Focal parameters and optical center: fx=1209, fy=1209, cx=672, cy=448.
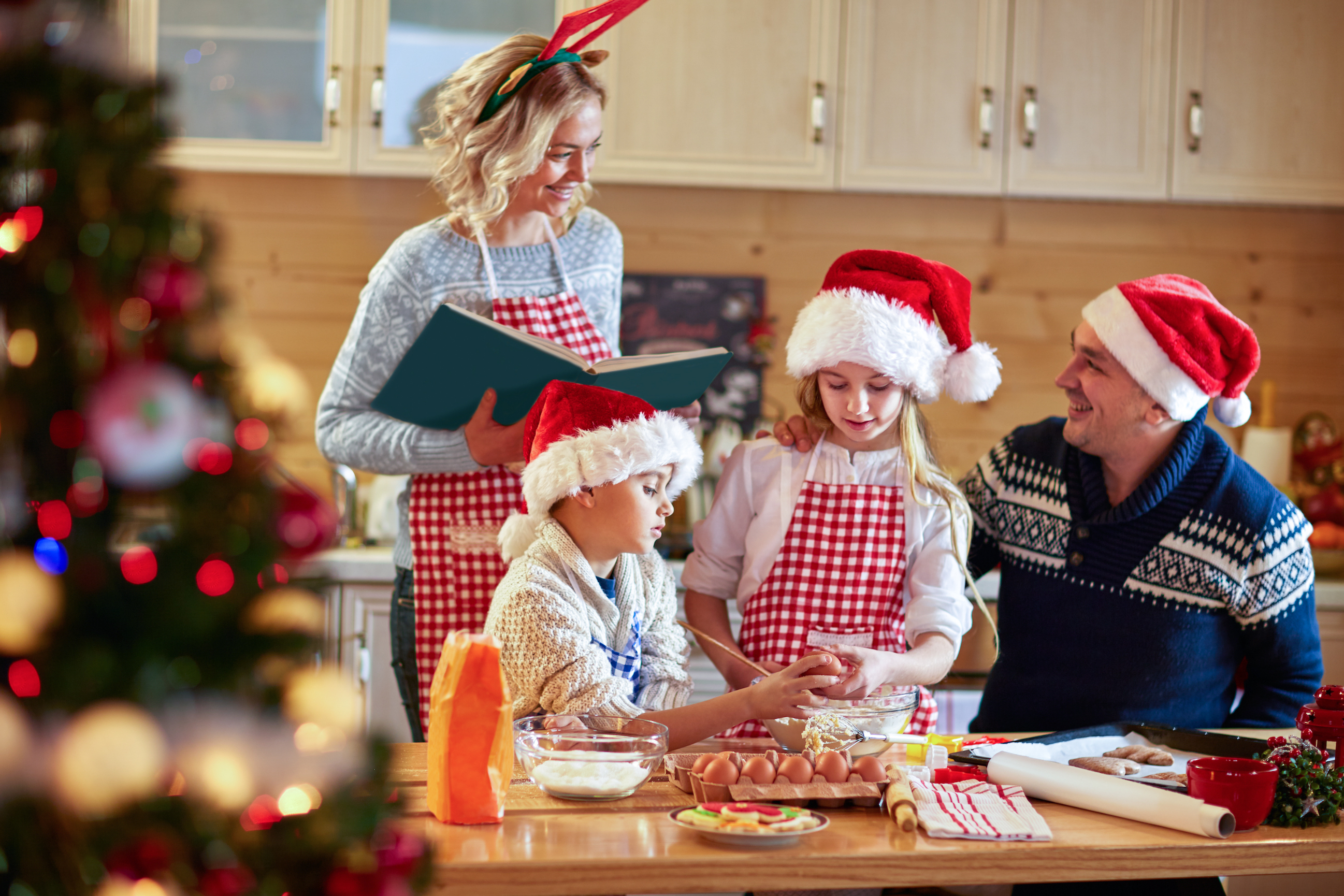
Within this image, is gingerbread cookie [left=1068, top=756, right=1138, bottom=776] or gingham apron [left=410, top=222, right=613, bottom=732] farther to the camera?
gingham apron [left=410, top=222, right=613, bottom=732]

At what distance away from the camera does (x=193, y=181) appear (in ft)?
2.06

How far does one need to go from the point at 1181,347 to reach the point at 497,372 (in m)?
0.96

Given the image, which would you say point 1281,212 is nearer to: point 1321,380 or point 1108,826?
point 1321,380

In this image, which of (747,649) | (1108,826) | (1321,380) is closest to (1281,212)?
(1321,380)

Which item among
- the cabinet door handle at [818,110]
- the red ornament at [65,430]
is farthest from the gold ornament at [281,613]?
the cabinet door handle at [818,110]

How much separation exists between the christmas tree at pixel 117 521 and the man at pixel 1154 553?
4.47 feet

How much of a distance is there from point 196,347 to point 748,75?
2415 millimetres

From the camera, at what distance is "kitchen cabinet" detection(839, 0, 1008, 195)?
288cm

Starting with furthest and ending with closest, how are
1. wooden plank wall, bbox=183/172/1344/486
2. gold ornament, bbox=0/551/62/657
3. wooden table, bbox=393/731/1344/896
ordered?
wooden plank wall, bbox=183/172/1344/486
wooden table, bbox=393/731/1344/896
gold ornament, bbox=0/551/62/657

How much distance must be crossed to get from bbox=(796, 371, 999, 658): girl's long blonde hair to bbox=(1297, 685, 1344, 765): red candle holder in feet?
1.41

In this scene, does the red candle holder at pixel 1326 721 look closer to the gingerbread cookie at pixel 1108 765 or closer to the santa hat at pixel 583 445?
the gingerbread cookie at pixel 1108 765

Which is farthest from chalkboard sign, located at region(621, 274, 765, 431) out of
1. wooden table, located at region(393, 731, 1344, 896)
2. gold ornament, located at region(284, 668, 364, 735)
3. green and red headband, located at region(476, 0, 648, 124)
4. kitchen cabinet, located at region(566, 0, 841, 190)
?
gold ornament, located at region(284, 668, 364, 735)

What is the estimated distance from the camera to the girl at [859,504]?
5.53 feet

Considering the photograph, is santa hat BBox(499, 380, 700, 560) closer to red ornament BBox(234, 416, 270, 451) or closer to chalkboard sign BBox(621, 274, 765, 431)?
red ornament BBox(234, 416, 270, 451)
